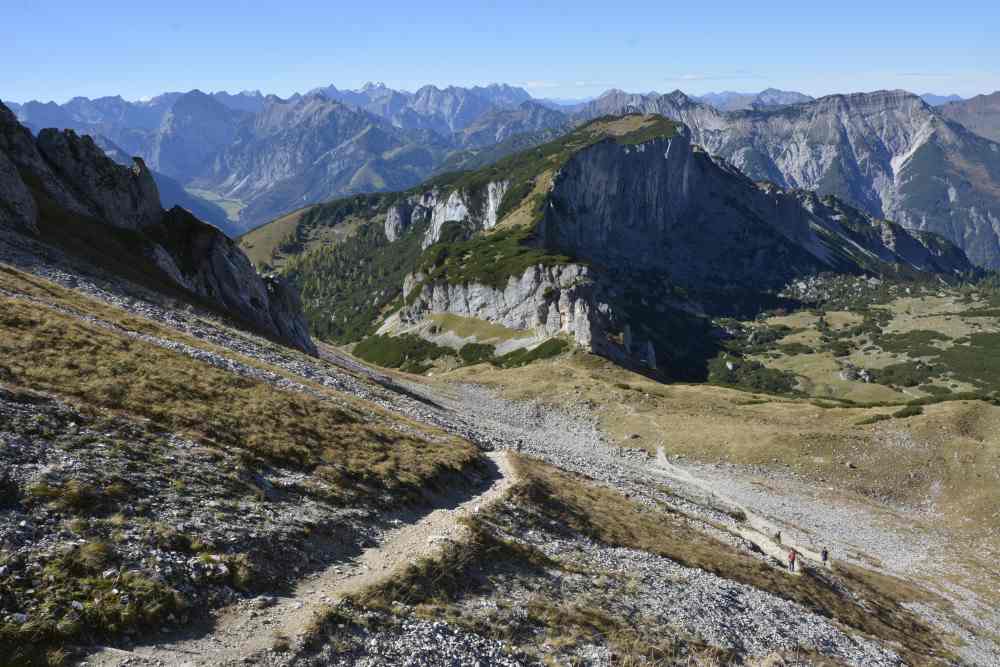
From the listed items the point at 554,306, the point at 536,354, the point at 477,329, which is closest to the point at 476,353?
the point at 477,329

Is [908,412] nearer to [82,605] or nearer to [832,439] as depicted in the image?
[832,439]

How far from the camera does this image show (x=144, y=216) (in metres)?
82.7

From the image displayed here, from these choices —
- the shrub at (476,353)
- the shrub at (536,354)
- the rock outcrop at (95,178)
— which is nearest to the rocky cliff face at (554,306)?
the shrub at (536,354)

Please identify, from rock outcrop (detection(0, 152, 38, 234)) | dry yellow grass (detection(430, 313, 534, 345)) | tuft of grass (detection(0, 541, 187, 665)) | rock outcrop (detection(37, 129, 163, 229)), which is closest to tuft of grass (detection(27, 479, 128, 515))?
tuft of grass (detection(0, 541, 187, 665))

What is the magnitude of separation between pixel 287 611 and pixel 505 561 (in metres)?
10.6

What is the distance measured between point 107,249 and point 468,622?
204ft

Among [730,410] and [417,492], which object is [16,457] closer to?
[417,492]

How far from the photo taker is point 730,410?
91312 millimetres

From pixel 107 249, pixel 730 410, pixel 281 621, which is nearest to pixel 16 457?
pixel 281 621

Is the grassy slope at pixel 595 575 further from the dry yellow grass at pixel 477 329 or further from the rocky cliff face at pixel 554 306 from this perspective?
the dry yellow grass at pixel 477 329

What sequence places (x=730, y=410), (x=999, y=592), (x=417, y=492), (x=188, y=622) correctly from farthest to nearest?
(x=730, y=410)
(x=999, y=592)
(x=417, y=492)
(x=188, y=622)

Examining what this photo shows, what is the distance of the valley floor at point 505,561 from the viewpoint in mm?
19516

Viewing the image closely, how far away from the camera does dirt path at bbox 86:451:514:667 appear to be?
16266 mm

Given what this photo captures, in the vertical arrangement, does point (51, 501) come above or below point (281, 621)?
above
